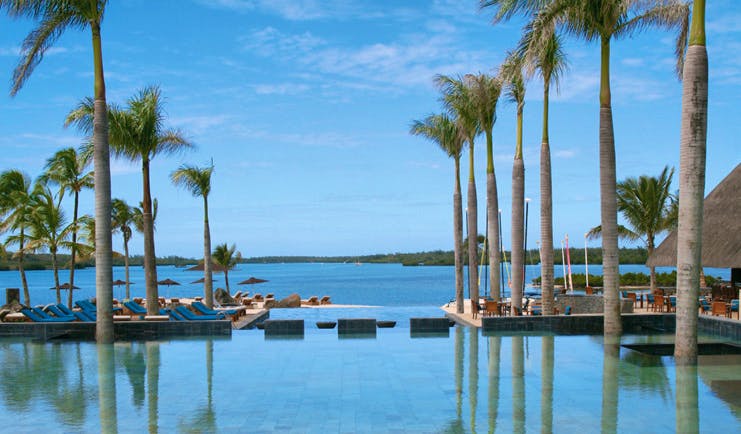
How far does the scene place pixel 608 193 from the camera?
1535cm

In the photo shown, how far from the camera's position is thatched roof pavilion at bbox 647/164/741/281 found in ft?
63.2

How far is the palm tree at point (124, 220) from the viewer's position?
3397cm

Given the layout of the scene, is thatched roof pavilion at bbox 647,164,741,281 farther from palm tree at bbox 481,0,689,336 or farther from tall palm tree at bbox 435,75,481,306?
tall palm tree at bbox 435,75,481,306

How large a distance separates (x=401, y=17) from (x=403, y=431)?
59.4 ft

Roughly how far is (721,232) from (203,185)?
A: 16468 mm

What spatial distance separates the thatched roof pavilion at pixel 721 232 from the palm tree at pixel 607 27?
5.00 metres

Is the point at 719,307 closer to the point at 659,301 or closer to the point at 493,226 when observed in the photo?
the point at 659,301

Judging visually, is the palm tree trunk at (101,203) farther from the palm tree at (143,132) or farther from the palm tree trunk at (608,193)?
the palm tree trunk at (608,193)

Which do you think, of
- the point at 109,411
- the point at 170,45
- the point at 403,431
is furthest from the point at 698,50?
the point at 170,45

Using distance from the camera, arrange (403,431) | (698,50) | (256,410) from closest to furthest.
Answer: (403,431) < (256,410) < (698,50)

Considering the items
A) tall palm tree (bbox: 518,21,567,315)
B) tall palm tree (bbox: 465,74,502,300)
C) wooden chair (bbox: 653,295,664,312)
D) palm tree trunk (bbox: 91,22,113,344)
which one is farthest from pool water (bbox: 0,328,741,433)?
tall palm tree (bbox: 465,74,502,300)

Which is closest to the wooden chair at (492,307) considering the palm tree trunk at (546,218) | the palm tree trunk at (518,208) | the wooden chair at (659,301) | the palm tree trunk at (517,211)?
the palm tree trunk at (546,218)

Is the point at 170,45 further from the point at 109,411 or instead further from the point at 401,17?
the point at 109,411

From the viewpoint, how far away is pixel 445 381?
11.1m
